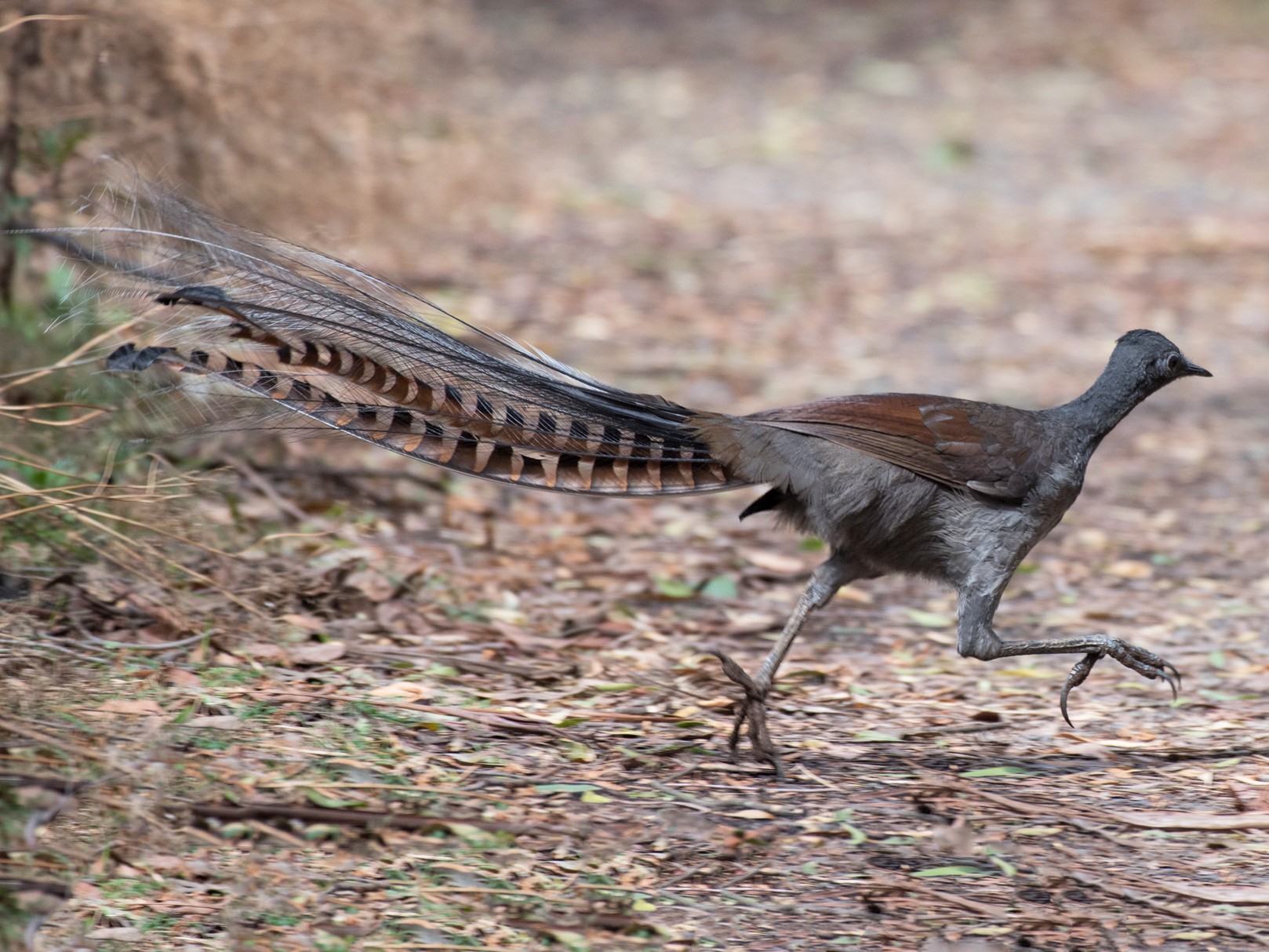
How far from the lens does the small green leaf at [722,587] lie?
5773 mm

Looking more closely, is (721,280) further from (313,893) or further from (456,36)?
(313,893)

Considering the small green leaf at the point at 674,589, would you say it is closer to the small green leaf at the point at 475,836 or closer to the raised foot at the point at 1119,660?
the raised foot at the point at 1119,660

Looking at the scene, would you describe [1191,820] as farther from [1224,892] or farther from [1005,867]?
[1005,867]

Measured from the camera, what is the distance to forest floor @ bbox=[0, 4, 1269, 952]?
133 inches

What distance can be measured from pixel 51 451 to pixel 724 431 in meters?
2.36

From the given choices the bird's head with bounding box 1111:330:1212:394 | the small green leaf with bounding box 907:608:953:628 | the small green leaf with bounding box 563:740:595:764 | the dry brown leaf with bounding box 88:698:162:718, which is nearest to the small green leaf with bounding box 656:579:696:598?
the small green leaf with bounding box 907:608:953:628

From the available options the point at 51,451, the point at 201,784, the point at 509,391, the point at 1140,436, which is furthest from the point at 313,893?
the point at 1140,436

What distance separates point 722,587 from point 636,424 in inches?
71.6

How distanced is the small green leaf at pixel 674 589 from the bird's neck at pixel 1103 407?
1.73 meters

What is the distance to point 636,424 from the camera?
4133 mm

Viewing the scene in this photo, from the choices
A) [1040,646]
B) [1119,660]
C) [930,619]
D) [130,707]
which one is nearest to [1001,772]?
[1040,646]

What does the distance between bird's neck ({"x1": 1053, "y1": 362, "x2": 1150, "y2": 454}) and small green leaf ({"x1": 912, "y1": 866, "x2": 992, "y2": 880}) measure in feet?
4.57

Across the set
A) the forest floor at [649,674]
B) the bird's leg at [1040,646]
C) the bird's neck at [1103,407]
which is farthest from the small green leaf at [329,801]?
the bird's neck at [1103,407]

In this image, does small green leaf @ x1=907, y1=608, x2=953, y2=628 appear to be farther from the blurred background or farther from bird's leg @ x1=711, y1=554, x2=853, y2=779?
the blurred background
